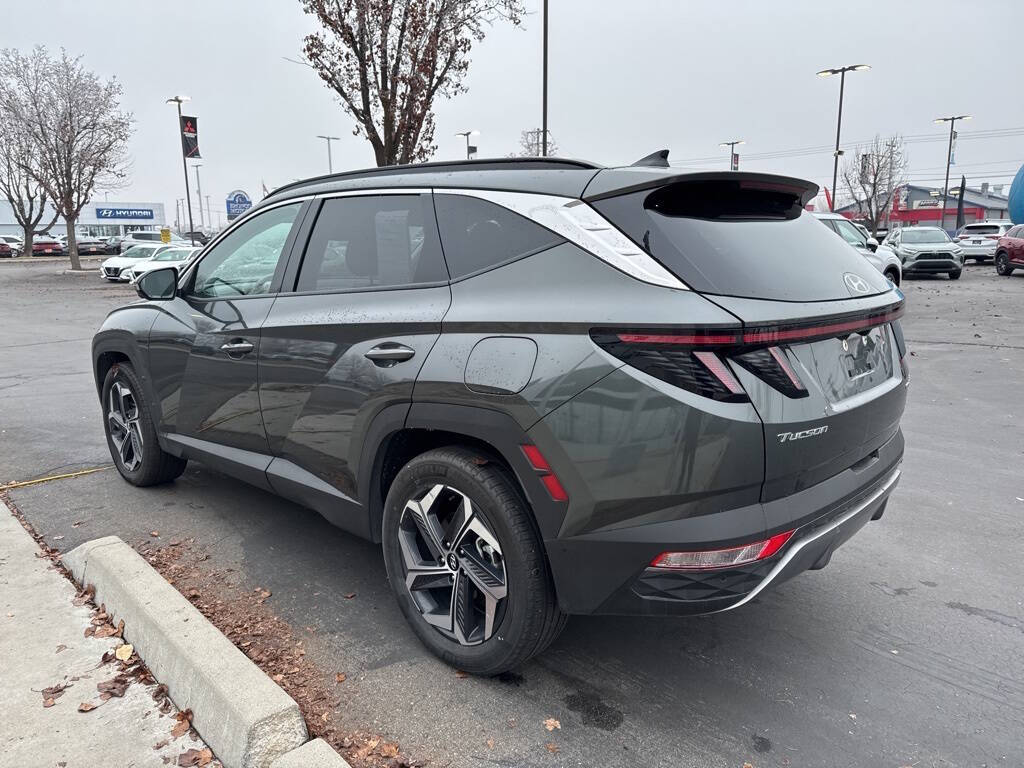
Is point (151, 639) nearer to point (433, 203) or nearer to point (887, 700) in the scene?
point (433, 203)

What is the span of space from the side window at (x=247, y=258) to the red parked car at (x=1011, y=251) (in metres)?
26.7

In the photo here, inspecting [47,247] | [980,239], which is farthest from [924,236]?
[47,247]

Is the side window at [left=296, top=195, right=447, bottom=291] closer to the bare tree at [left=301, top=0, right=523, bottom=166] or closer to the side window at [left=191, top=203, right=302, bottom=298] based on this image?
the side window at [left=191, top=203, right=302, bottom=298]

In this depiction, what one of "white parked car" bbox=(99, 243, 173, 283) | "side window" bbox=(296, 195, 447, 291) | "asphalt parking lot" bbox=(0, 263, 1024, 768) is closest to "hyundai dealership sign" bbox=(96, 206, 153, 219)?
"white parked car" bbox=(99, 243, 173, 283)

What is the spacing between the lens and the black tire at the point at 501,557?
253cm

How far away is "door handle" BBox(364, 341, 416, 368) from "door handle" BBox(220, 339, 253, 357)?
0.93 m

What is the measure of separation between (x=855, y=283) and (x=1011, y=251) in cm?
2653

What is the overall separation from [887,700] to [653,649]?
839mm

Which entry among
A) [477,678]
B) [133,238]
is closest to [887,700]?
[477,678]

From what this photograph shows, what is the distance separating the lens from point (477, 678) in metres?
2.85

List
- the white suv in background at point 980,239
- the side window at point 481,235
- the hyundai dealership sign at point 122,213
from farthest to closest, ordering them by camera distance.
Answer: the hyundai dealership sign at point 122,213, the white suv in background at point 980,239, the side window at point 481,235

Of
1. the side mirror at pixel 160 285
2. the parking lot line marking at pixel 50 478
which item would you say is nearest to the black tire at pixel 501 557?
the side mirror at pixel 160 285

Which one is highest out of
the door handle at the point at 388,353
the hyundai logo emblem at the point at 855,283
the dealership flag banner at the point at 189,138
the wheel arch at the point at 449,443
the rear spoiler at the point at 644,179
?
the dealership flag banner at the point at 189,138

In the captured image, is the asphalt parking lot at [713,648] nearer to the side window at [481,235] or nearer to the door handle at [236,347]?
the door handle at [236,347]
